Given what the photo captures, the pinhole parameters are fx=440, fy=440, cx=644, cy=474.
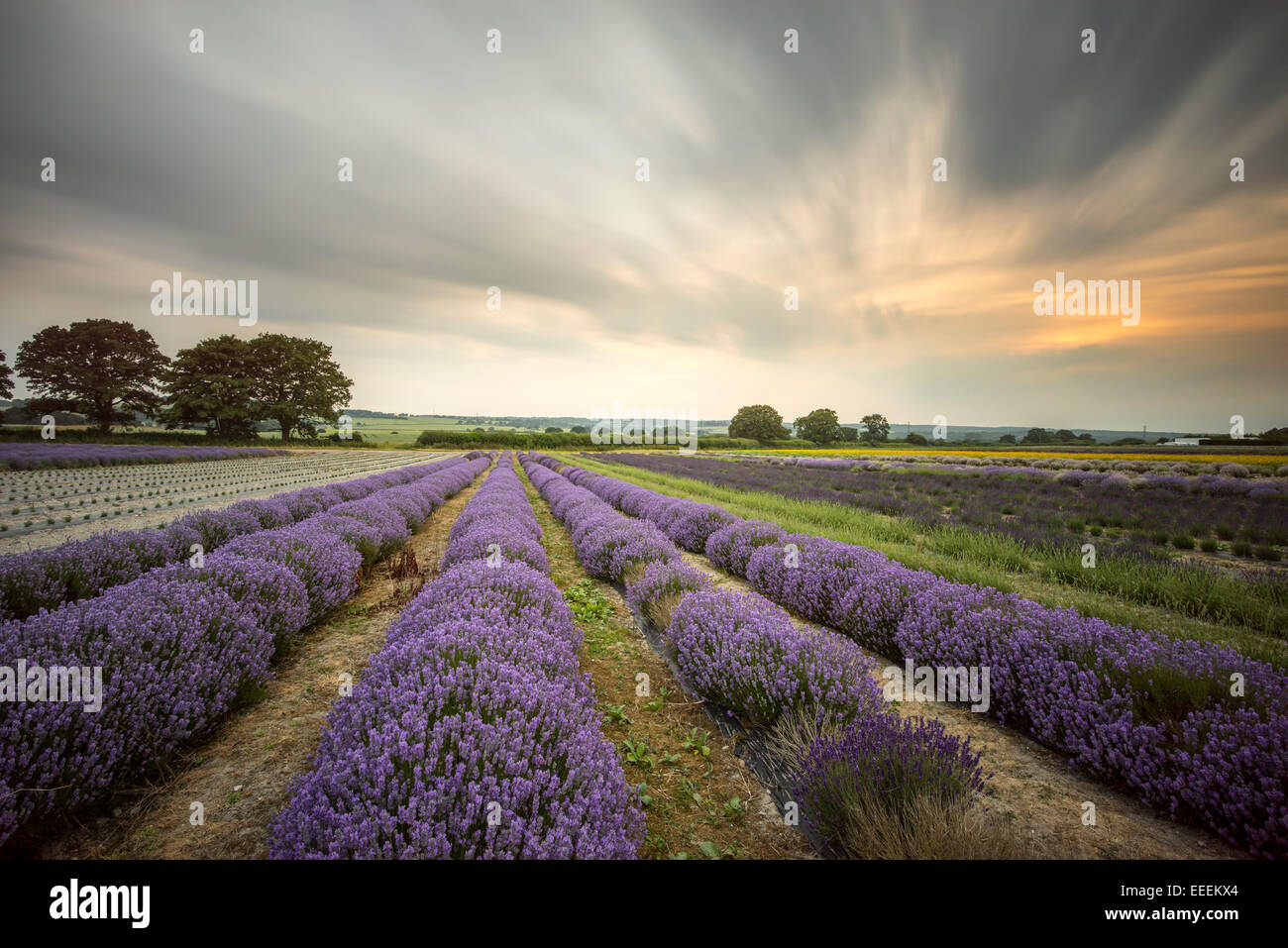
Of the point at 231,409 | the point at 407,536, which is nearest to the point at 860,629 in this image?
the point at 407,536

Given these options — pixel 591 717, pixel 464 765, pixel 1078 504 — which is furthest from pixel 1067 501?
pixel 464 765

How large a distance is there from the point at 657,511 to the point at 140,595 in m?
7.52

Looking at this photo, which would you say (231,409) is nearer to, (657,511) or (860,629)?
(657,511)

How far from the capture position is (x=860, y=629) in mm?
4207

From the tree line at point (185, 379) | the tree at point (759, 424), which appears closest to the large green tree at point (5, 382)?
the tree line at point (185, 379)

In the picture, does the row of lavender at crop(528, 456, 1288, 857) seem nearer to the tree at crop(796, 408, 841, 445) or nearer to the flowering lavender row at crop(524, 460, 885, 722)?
the flowering lavender row at crop(524, 460, 885, 722)

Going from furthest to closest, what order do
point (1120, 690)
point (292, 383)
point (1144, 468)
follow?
point (292, 383), point (1144, 468), point (1120, 690)

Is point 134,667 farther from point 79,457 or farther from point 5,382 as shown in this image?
point 5,382

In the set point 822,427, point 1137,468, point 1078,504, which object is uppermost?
point 822,427

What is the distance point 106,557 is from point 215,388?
47.0 metres

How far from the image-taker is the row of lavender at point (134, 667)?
1903 millimetres

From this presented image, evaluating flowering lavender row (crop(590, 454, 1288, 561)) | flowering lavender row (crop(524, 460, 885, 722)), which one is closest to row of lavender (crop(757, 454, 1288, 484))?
flowering lavender row (crop(590, 454, 1288, 561))

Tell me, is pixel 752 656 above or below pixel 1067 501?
below

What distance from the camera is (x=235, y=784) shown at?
234cm
